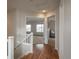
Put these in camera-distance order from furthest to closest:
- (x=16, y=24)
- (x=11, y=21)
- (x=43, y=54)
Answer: (x=11, y=21) < (x=16, y=24) < (x=43, y=54)

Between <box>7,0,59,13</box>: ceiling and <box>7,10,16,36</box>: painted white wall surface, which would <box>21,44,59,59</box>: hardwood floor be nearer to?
<box>7,10,16,36</box>: painted white wall surface

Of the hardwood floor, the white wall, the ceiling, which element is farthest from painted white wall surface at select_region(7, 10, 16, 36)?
the hardwood floor

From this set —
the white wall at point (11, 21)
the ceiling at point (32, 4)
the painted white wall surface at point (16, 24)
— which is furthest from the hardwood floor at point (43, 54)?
the ceiling at point (32, 4)

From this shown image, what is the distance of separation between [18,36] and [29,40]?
134 centimetres

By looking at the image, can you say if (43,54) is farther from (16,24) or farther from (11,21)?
(11,21)

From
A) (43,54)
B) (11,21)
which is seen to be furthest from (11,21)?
(43,54)

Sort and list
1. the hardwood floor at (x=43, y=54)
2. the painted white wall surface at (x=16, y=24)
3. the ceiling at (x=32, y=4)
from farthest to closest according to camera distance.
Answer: the painted white wall surface at (x=16, y=24) → the ceiling at (x=32, y=4) → the hardwood floor at (x=43, y=54)

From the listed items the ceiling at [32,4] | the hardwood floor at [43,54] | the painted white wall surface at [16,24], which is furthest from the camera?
the painted white wall surface at [16,24]

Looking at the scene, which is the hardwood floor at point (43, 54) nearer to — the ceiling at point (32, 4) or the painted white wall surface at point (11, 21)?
the painted white wall surface at point (11, 21)

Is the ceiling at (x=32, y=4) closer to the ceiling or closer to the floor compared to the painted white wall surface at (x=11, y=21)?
closer to the ceiling

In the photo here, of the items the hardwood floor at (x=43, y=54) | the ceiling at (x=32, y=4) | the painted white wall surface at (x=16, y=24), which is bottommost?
the hardwood floor at (x=43, y=54)

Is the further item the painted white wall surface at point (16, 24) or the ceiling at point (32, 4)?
the painted white wall surface at point (16, 24)
